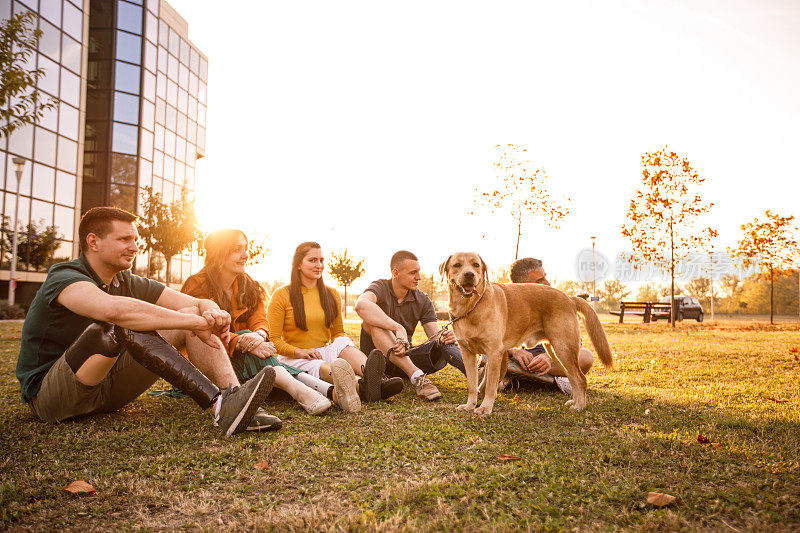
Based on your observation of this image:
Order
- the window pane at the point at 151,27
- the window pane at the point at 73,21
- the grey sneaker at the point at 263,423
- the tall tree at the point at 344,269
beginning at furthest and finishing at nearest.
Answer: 1. the tall tree at the point at 344,269
2. the window pane at the point at 151,27
3. the window pane at the point at 73,21
4. the grey sneaker at the point at 263,423

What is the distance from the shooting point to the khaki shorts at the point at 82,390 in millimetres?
3330

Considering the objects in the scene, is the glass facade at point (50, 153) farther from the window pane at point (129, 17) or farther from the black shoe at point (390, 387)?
the black shoe at point (390, 387)

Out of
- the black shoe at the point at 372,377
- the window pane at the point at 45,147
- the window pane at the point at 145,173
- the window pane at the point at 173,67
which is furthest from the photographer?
the window pane at the point at 173,67

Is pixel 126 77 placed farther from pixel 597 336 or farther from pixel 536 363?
pixel 597 336

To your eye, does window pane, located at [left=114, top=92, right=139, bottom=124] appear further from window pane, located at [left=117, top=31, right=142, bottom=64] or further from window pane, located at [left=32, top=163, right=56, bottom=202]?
window pane, located at [left=32, top=163, right=56, bottom=202]

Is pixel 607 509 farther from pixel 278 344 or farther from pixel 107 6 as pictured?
pixel 107 6

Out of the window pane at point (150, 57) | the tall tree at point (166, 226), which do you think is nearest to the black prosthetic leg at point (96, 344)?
the tall tree at point (166, 226)

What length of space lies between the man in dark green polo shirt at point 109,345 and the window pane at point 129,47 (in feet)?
88.4

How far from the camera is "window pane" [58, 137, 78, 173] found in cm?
2197

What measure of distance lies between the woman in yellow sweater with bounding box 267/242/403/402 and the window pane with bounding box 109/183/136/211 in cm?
2303

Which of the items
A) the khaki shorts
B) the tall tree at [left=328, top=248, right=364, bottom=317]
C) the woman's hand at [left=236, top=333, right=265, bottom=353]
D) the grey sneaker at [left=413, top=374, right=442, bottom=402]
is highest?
the tall tree at [left=328, top=248, right=364, bottom=317]

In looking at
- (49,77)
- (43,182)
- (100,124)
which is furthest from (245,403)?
(100,124)

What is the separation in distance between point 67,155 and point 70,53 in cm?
472

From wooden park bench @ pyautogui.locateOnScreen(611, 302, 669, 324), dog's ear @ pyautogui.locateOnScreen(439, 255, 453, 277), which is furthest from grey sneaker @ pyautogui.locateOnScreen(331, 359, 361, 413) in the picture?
wooden park bench @ pyautogui.locateOnScreen(611, 302, 669, 324)
